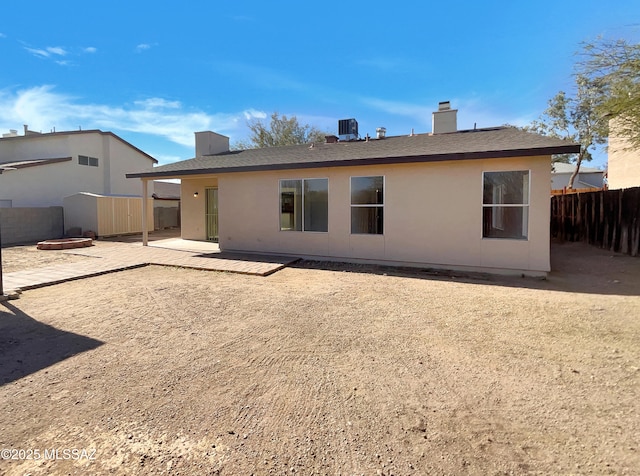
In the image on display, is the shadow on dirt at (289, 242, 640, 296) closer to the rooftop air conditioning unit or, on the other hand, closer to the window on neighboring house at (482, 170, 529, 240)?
the window on neighboring house at (482, 170, 529, 240)

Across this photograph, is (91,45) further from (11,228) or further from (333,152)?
(333,152)

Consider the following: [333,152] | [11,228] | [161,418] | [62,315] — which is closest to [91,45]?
[11,228]

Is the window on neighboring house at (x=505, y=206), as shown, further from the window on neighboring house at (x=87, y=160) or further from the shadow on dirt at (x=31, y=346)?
the window on neighboring house at (x=87, y=160)

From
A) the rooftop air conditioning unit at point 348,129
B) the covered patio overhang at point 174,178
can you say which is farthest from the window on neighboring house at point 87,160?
the rooftop air conditioning unit at point 348,129

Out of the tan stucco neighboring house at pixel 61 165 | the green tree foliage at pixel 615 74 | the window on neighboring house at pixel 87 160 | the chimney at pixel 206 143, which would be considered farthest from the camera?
the window on neighboring house at pixel 87 160

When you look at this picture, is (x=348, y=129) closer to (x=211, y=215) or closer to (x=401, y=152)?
(x=401, y=152)

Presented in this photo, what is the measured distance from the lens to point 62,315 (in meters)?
4.79

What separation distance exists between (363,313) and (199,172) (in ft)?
25.0

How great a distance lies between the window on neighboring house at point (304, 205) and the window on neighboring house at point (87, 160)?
52.4 feet

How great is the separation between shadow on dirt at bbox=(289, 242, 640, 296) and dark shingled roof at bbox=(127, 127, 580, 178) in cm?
257

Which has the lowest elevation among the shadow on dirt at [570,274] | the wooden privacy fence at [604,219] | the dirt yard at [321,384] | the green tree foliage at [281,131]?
the dirt yard at [321,384]

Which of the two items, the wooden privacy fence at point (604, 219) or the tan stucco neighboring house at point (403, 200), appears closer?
the tan stucco neighboring house at point (403, 200)

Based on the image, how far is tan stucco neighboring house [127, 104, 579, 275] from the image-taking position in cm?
726

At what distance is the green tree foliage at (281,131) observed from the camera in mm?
26203
